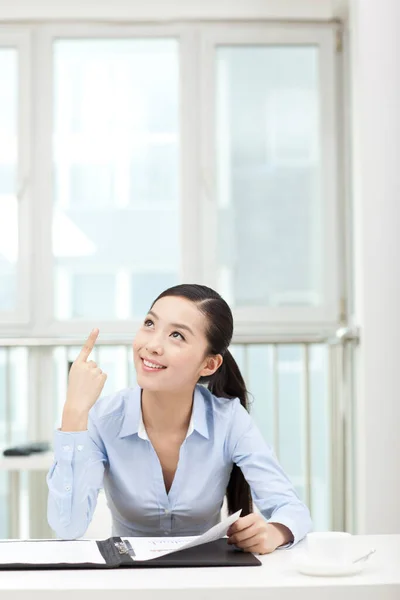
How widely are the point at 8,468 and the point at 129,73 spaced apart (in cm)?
160

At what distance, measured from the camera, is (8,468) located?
288cm

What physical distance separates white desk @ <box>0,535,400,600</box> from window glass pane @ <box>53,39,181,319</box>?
2.10m

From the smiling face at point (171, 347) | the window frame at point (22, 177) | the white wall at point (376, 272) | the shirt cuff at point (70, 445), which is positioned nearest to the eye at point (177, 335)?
the smiling face at point (171, 347)

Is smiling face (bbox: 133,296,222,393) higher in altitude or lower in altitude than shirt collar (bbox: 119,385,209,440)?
higher

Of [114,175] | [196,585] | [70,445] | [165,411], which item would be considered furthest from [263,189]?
[196,585]

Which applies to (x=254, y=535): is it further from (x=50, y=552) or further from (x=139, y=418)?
(x=139, y=418)

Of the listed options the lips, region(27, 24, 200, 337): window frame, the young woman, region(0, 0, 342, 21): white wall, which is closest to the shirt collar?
the young woman

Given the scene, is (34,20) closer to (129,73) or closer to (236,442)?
(129,73)

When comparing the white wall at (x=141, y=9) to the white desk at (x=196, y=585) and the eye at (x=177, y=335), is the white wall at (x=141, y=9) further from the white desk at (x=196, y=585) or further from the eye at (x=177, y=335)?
the white desk at (x=196, y=585)

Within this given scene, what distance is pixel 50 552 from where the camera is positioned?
1236 millimetres

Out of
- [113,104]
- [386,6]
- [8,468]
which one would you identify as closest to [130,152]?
[113,104]

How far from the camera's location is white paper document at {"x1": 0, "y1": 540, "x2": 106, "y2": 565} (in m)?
1.17

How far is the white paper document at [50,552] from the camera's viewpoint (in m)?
1.17

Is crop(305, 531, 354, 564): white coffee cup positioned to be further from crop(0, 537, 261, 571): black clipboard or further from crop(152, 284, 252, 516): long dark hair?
crop(152, 284, 252, 516): long dark hair
